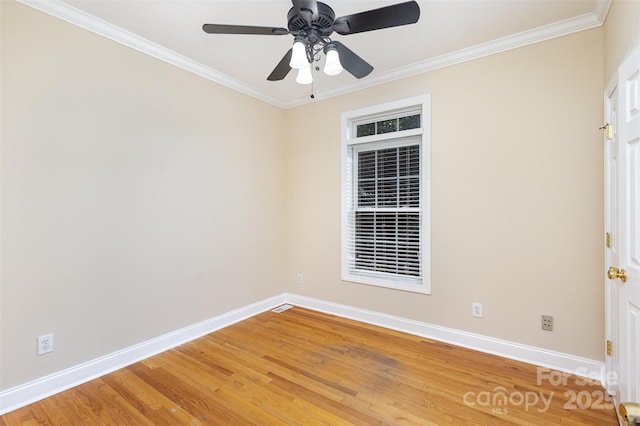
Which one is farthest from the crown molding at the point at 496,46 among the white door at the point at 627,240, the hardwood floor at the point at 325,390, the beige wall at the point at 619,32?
the hardwood floor at the point at 325,390

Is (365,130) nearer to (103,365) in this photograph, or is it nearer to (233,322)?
(233,322)

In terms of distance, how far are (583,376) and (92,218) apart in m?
3.95

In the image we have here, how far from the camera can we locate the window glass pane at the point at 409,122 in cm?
314

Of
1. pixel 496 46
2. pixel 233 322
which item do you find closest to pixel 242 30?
pixel 496 46

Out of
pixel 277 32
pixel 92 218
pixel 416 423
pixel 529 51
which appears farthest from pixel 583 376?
pixel 92 218

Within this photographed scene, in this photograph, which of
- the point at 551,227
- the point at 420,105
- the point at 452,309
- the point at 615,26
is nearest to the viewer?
the point at 615,26

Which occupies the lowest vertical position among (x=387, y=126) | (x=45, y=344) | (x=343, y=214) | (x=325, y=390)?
(x=325, y=390)

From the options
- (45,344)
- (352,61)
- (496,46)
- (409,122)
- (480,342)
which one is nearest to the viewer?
(352,61)

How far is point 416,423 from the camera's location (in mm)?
1803

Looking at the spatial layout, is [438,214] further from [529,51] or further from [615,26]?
[615,26]

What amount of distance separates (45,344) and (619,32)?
14.0 feet

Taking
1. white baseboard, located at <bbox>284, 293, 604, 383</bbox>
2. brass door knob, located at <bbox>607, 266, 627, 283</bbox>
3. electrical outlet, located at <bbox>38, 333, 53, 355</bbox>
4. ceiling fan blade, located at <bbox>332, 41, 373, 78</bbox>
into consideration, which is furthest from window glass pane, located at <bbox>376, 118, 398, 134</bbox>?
electrical outlet, located at <bbox>38, 333, 53, 355</bbox>

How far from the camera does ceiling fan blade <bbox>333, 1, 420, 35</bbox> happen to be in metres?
1.53

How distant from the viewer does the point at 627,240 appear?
155 centimetres
